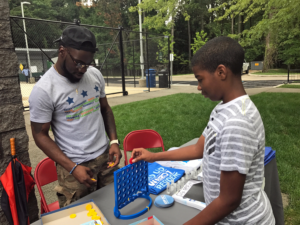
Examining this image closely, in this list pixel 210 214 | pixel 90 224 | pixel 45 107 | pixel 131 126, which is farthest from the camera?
pixel 131 126

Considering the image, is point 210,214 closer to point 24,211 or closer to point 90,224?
point 90,224

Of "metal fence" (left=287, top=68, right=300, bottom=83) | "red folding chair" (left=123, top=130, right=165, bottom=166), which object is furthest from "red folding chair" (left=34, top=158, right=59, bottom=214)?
"metal fence" (left=287, top=68, right=300, bottom=83)

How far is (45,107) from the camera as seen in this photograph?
161 centimetres

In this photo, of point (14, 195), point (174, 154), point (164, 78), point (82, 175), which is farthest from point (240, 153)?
point (164, 78)

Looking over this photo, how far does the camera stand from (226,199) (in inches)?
36.2

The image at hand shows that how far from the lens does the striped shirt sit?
879mm

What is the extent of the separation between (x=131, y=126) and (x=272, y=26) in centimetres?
469

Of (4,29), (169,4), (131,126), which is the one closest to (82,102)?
(4,29)

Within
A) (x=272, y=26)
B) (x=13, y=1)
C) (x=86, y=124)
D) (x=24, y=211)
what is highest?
(x=13, y=1)

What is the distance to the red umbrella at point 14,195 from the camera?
163cm

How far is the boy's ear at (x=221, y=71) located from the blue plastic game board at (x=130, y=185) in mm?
698

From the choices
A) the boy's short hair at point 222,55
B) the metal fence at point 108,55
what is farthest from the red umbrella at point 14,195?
the metal fence at point 108,55

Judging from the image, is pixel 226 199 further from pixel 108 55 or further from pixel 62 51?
pixel 108 55

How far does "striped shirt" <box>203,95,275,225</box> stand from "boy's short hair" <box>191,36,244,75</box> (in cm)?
14
